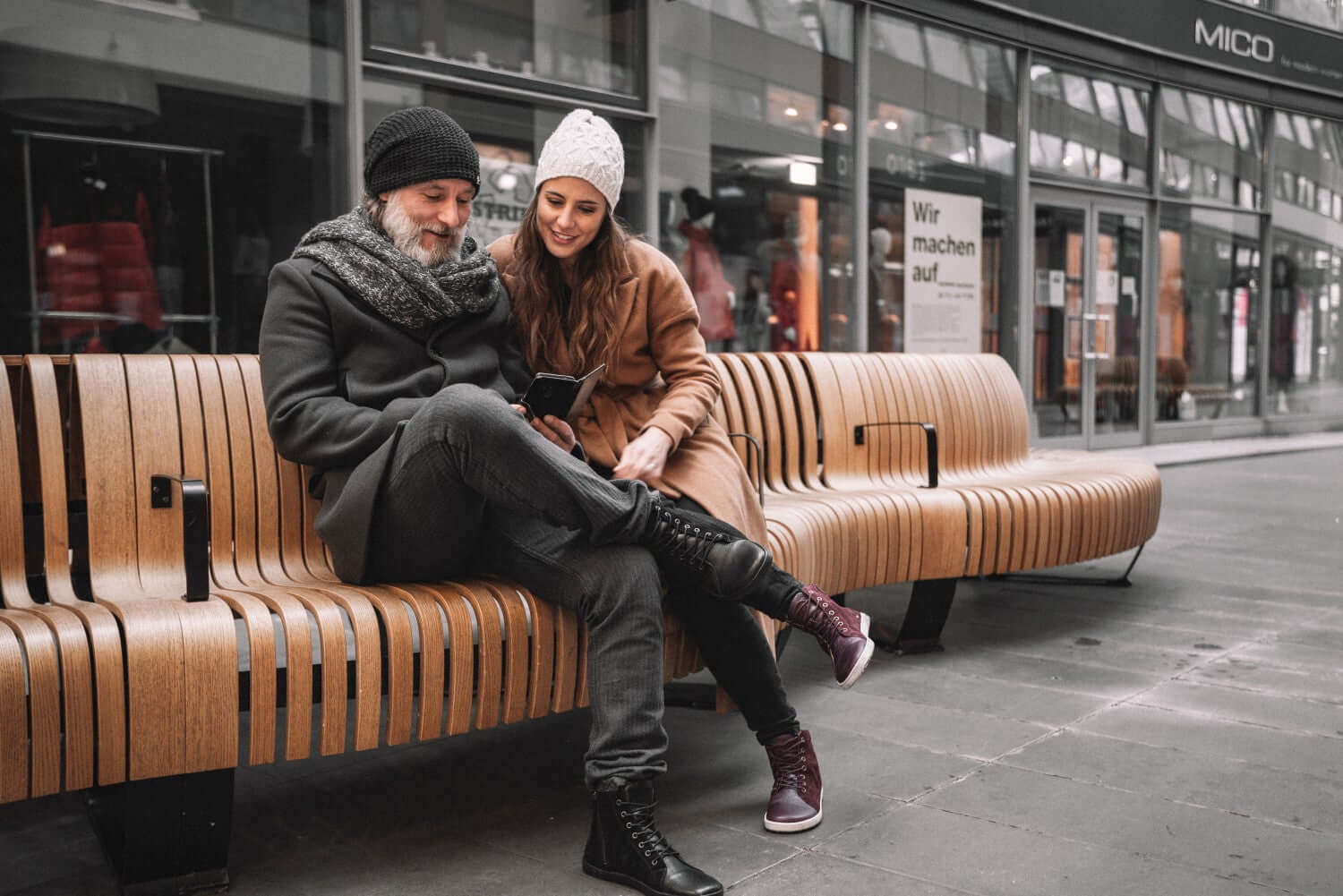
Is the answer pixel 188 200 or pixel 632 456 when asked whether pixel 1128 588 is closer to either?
pixel 632 456

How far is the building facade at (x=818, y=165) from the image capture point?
20.0 feet

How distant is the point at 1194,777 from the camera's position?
3.05 metres

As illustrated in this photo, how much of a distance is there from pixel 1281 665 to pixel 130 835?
354 centimetres

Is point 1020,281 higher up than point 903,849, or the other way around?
point 1020,281

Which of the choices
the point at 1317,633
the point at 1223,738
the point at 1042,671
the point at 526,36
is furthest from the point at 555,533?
the point at 526,36

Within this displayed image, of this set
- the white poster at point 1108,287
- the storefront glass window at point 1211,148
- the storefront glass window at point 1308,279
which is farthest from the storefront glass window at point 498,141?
the storefront glass window at point 1308,279

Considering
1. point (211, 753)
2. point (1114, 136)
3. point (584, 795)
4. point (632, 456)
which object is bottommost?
point (584, 795)

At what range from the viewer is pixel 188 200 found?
20.7 feet

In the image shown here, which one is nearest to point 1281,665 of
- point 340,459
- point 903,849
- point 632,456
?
point 903,849

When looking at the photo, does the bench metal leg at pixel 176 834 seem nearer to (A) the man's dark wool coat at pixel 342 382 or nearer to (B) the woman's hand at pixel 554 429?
(A) the man's dark wool coat at pixel 342 382

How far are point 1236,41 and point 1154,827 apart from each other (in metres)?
12.4

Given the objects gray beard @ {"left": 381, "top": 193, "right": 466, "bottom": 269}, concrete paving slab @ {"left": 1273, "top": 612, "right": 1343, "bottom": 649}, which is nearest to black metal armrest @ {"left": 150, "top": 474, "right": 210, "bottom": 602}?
gray beard @ {"left": 381, "top": 193, "right": 466, "bottom": 269}

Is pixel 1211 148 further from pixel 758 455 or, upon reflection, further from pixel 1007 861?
pixel 1007 861

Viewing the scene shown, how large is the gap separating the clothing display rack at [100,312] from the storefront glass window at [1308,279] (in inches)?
489
